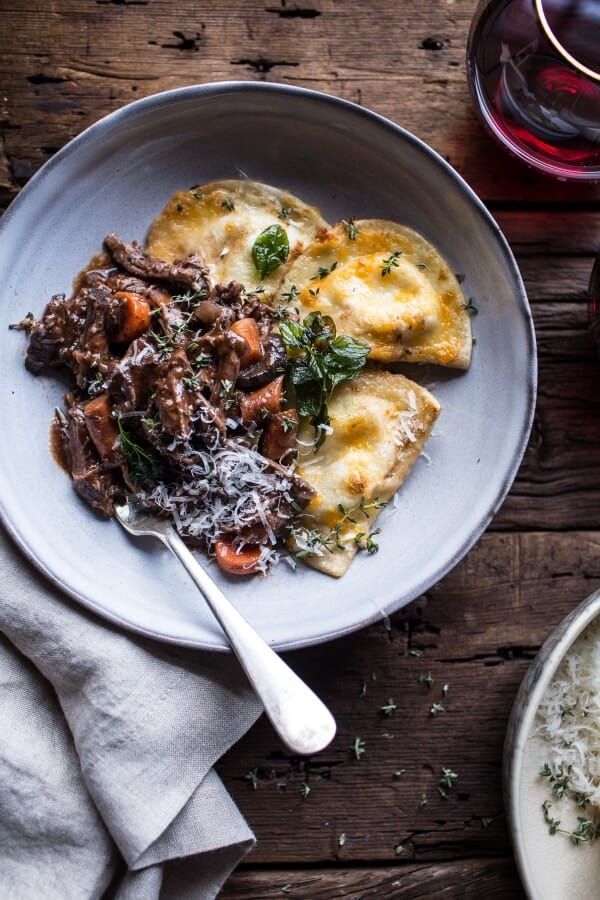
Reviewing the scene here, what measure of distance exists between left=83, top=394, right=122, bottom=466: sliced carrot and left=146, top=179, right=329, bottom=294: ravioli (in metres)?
0.81

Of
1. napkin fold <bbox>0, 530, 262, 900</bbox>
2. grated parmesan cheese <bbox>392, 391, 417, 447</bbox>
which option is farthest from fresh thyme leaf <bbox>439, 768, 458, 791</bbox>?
grated parmesan cheese <bbox>392, 391, 417, 447</bbox>

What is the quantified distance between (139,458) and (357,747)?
1807 mm

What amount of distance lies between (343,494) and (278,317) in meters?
0.87

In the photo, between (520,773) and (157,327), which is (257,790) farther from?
(157,327)

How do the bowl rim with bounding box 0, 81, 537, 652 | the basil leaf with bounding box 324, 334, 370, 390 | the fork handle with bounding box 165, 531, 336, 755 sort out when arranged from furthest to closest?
the basil leaf with bounding box 324, 334, 370, 390, the bowl rim with bounding box 0, 81, 537, 652, the fork handle with bounding box 165, 531, 336, 755

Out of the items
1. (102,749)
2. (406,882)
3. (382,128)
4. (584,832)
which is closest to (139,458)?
(102,749)

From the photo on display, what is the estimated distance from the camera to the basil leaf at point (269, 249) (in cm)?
414

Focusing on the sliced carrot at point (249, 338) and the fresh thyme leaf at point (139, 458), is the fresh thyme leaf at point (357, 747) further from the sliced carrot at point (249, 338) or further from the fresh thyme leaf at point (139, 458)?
the sliced carrot at point (249, 338)

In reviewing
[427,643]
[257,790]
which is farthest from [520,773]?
[257,790]

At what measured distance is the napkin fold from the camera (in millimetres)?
3887

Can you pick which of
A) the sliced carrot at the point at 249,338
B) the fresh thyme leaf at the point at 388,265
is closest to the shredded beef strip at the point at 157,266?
the sliced carrot at the point at 249,338

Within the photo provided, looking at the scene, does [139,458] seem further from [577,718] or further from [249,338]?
[577,718]

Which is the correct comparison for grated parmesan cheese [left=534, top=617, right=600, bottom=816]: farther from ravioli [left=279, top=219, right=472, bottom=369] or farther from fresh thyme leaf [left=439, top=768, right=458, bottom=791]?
ravioli [left=279, top=219, right=472, bottom=369]

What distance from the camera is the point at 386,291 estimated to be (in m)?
4.15
